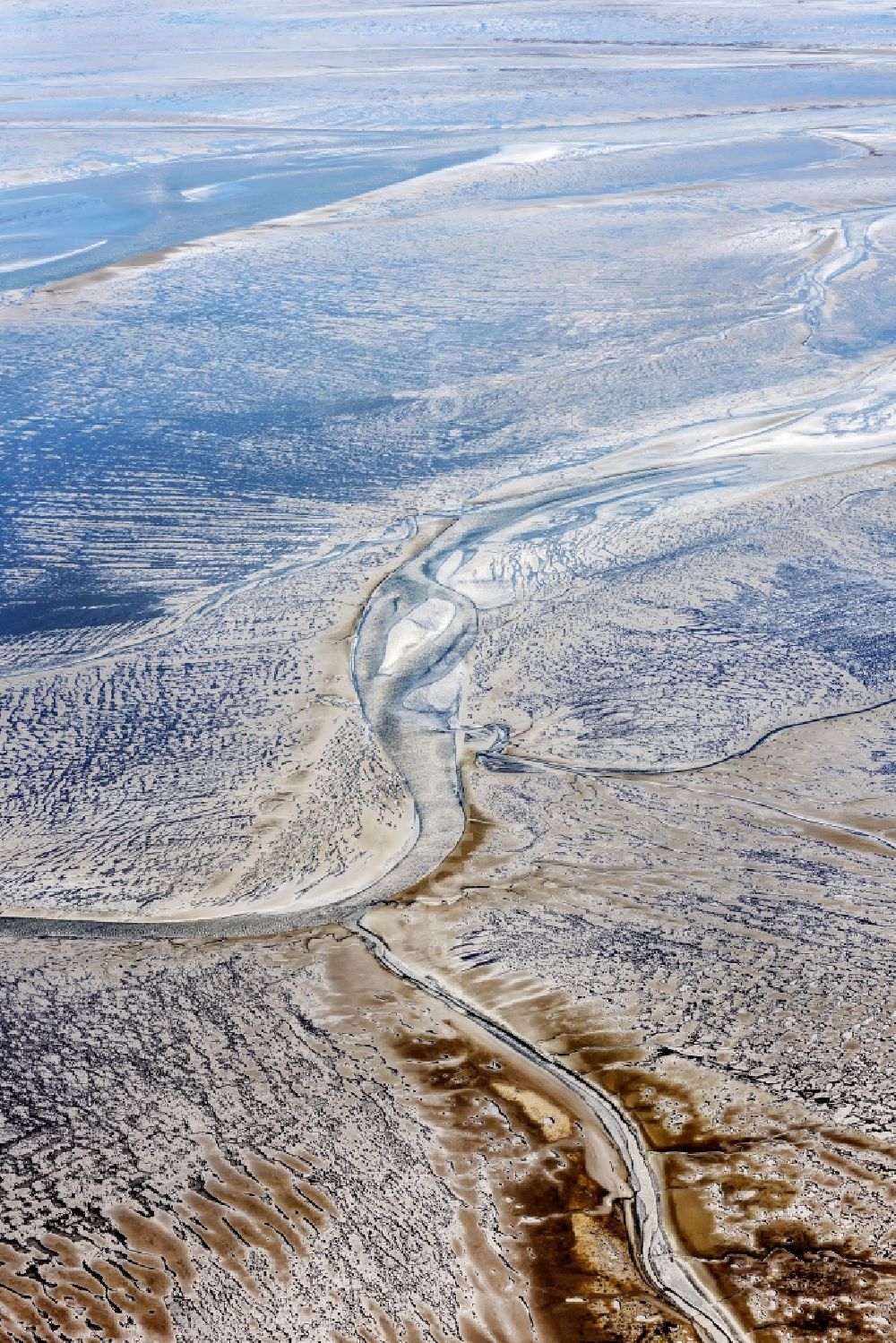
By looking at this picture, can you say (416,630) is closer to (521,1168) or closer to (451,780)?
(451,780)

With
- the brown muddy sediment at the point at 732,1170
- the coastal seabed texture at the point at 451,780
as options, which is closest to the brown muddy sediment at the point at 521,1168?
the coastal seabed texture at the point at 451,780

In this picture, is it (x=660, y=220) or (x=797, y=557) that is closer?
(x=797, y=557)

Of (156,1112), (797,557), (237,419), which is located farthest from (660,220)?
(156,1112)

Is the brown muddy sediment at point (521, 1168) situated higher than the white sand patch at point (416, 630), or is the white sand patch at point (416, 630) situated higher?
the white sand patch at point (416, 630)

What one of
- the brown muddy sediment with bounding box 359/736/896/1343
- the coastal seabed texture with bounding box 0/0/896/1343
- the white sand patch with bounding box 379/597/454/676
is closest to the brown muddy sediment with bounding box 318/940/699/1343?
the coastal seabed texture with bounding box 0/0/896/1343

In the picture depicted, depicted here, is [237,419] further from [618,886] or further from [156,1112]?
[156,1112]

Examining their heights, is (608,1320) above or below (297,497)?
below

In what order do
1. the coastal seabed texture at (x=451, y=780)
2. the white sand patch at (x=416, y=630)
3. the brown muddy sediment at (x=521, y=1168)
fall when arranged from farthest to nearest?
the white sand patch at (x=416, y=630) < the coastal seabed texture at (x=451, y=780) < the brown muddy sediment at (x=521, y=1168)

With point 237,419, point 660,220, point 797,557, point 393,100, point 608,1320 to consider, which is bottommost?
point 608,1320

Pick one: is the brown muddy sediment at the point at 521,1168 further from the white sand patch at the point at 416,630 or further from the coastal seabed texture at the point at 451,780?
the white sand patch at the point at 416,630

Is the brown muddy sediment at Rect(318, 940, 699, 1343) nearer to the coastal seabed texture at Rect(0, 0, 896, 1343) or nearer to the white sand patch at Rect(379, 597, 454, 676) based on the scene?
the coastal seabed texture at Rect(0, 0, 896, 1343)
